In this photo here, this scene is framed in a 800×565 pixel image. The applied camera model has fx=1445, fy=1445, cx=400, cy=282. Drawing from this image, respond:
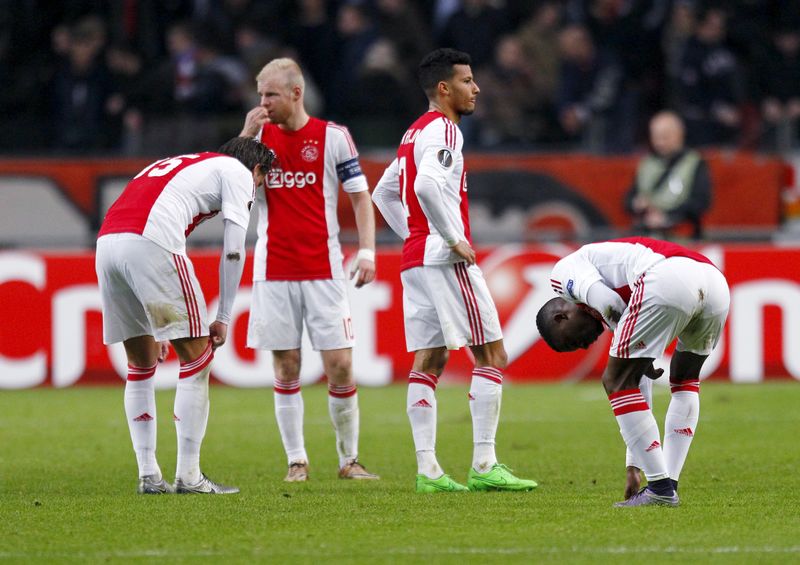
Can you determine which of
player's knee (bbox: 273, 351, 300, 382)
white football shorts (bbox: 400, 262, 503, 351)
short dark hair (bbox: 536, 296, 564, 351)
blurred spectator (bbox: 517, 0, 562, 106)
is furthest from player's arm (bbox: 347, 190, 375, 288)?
blurred spectator (bbox: 517, 0, 562, 106)

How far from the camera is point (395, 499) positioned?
7375 millimetres

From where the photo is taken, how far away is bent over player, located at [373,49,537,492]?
767 cm

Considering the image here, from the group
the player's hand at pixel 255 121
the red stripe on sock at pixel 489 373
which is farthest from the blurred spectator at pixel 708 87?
the red stripe on sock at pixel 489 373

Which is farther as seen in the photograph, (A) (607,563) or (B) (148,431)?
(B) (148,431)

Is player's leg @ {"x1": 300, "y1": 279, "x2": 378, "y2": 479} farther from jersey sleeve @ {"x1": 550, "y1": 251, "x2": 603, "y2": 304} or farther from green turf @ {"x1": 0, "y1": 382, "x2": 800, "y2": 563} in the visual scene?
jersey sleeve @ {"x1": 550, "y1": 251, "x2": 603, "y2": 304}

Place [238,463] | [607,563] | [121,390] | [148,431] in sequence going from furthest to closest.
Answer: [121,390]
[238,463]
[148,431]
[607,563]

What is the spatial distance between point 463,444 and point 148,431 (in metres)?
3.03

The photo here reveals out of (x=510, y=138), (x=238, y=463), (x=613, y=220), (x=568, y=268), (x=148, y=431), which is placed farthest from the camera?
(x=510, y=138)

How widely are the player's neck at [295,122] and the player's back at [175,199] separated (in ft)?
2.79

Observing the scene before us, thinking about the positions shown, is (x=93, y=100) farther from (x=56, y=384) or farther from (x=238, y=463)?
(x=238, y=463)

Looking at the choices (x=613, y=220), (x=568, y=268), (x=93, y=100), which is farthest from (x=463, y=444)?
(x=93, y=100)

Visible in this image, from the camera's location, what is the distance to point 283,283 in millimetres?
8562

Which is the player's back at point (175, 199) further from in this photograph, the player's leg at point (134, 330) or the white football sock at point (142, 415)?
the white football sock at point (142, 415)

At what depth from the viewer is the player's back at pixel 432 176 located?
25.1ft
